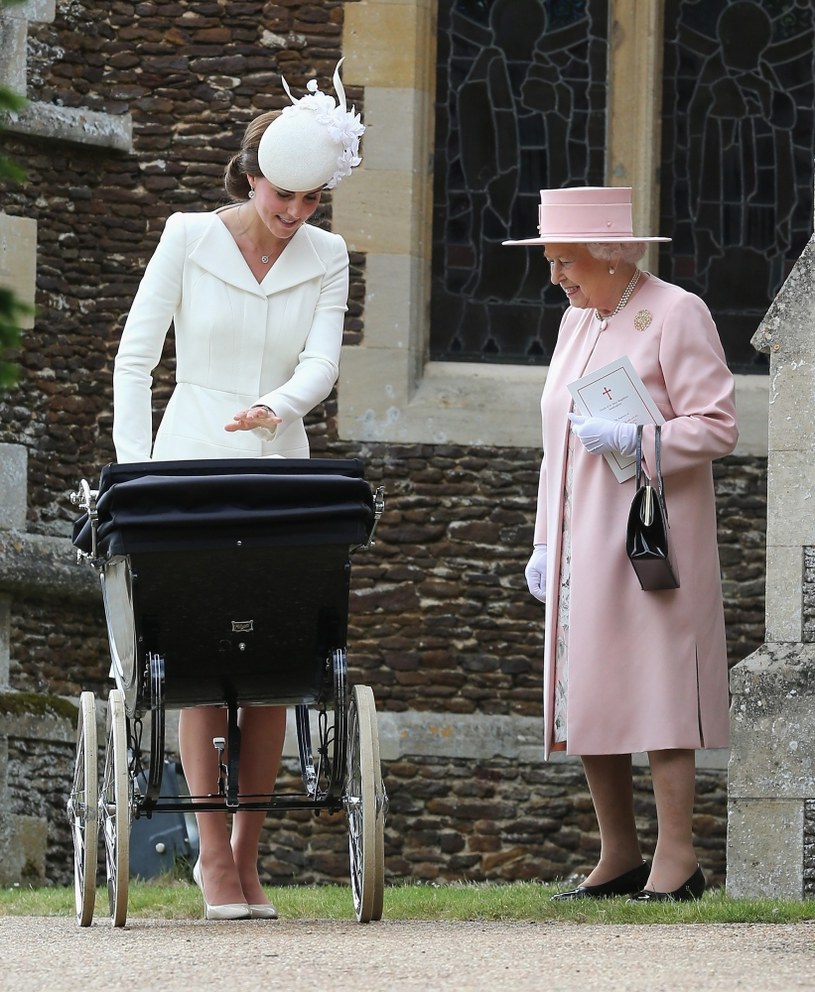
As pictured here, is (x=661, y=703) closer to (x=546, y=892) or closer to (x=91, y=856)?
(x=546, y=892)

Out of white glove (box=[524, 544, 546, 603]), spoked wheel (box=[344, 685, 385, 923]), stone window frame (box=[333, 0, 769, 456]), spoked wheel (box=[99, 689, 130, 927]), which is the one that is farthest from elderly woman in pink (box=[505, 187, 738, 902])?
stone window frame (box=[333, 0, 769, 456])

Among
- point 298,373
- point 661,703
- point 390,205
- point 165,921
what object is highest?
point 390,205

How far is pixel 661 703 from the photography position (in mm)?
5691

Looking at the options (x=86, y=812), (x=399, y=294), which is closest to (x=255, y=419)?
(x=86, y=812)

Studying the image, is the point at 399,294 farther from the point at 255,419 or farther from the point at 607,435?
the point at 255,419

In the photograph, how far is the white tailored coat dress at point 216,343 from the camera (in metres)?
5.54

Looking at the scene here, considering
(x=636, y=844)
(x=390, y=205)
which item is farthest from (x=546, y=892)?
(x=390, y=205)

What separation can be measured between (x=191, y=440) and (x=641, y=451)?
1230 mm

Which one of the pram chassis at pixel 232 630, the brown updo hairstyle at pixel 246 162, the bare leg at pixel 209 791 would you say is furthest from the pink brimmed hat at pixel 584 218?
the bare leg at pixel 209 791

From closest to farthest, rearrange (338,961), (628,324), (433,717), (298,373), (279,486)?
(338,961) < (279,486) < (298,373) < (628,324) < (433,717)

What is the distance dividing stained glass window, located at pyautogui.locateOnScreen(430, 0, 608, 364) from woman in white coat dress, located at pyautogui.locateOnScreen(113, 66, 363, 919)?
486 centimetres

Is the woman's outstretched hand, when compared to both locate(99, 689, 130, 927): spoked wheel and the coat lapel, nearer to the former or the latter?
the coat lapel

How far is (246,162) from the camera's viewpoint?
5.59 metres

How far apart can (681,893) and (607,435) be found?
4.13ft
